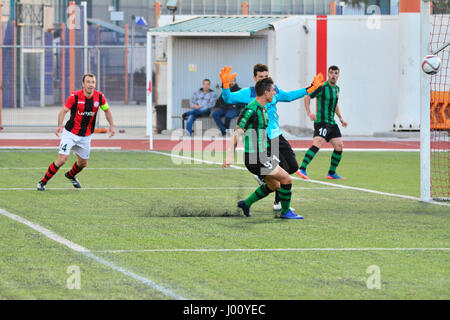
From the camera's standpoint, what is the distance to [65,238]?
9852 millimetres

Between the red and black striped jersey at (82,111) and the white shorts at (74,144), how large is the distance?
0.22 feet

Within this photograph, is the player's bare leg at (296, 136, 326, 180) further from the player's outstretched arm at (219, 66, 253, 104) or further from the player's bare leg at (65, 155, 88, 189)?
the player's outstretched arm at (219, 66, 253, 104)

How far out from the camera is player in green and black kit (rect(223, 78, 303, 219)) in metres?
11.0

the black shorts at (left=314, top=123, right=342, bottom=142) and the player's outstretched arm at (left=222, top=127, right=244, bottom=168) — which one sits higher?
the player's outstretched arm at (left=222, top=127, right=244, bottom=168)

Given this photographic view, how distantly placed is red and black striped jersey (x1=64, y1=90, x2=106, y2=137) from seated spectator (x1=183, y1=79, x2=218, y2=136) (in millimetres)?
11754

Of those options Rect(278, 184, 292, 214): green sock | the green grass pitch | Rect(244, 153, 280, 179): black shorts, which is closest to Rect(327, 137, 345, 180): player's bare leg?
the green grass pitch

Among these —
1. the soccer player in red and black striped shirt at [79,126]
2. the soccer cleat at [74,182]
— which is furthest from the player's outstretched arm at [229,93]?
the soccer cleat at [74,182]

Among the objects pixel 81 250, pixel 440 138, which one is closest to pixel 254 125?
pixel 81 250

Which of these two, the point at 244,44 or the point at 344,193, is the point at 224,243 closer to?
the point at 344,193

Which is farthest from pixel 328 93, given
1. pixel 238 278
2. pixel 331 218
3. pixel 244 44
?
pixel 244 44

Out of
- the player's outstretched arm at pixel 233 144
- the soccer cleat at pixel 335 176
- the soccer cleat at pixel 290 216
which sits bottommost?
the soccer cleat at pixel 335 176

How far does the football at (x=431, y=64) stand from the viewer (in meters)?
12.6

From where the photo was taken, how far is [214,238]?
9938mm

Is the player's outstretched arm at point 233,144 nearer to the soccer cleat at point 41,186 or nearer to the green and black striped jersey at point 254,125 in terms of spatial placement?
the green and black striped jersey at point 254,125
